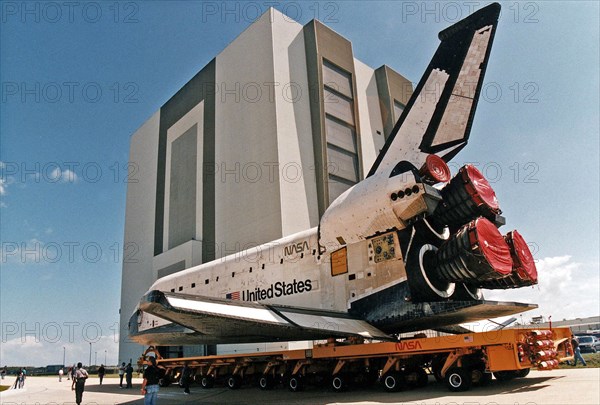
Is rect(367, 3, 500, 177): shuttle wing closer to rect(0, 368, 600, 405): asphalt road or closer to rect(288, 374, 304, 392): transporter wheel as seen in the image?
rect(0, 368, 600, 405): asphalt road

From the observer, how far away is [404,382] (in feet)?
28.4

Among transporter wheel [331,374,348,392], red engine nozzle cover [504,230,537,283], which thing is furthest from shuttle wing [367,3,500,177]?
transporter wheel [331,374,348,392]

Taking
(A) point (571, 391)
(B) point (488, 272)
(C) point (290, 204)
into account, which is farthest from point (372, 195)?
(C) point (290, 204)

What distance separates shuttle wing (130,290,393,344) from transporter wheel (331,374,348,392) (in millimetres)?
953

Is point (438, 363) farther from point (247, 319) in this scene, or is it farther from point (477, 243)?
point (247, 319)

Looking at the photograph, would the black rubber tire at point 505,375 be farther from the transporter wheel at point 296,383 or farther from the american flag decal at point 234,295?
the american flag decal at point 234,295

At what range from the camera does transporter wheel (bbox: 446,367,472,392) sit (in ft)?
25.6

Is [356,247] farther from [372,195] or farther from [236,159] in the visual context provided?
[236,159]

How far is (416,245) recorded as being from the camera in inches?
358

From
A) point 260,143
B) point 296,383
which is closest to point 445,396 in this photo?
point 296,383

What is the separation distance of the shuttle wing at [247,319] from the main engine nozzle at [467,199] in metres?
2.85

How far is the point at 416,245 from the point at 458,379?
263cm

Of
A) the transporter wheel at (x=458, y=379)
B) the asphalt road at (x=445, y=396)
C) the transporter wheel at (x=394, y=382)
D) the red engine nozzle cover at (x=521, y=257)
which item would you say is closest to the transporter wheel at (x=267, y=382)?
the asphalt road at (x=445, y=396)

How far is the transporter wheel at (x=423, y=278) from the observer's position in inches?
344
